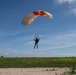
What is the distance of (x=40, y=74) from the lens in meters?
32.6

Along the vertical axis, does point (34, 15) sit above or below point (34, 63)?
above

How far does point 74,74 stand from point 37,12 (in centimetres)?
781

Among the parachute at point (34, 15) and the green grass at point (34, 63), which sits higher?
the parachute at point (34, 15)

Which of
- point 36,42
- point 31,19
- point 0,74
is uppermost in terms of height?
point 31,19

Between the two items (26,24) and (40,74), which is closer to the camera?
(26,24)

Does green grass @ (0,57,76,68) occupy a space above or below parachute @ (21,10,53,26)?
below

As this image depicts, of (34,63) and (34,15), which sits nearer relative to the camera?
(34,15)

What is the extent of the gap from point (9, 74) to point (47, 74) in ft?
14.2

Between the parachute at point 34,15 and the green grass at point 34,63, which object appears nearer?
the parachute at point 34,15

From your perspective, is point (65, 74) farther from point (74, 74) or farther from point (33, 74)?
point (33, 74)

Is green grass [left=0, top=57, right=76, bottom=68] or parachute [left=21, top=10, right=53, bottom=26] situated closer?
parachute [left=21, top=10, right=53, bottom=26]

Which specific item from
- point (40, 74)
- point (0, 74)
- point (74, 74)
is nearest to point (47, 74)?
point (40, 74)

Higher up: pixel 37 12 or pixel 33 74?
pixel 37 12

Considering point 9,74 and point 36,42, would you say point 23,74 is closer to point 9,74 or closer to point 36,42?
point 9,74
